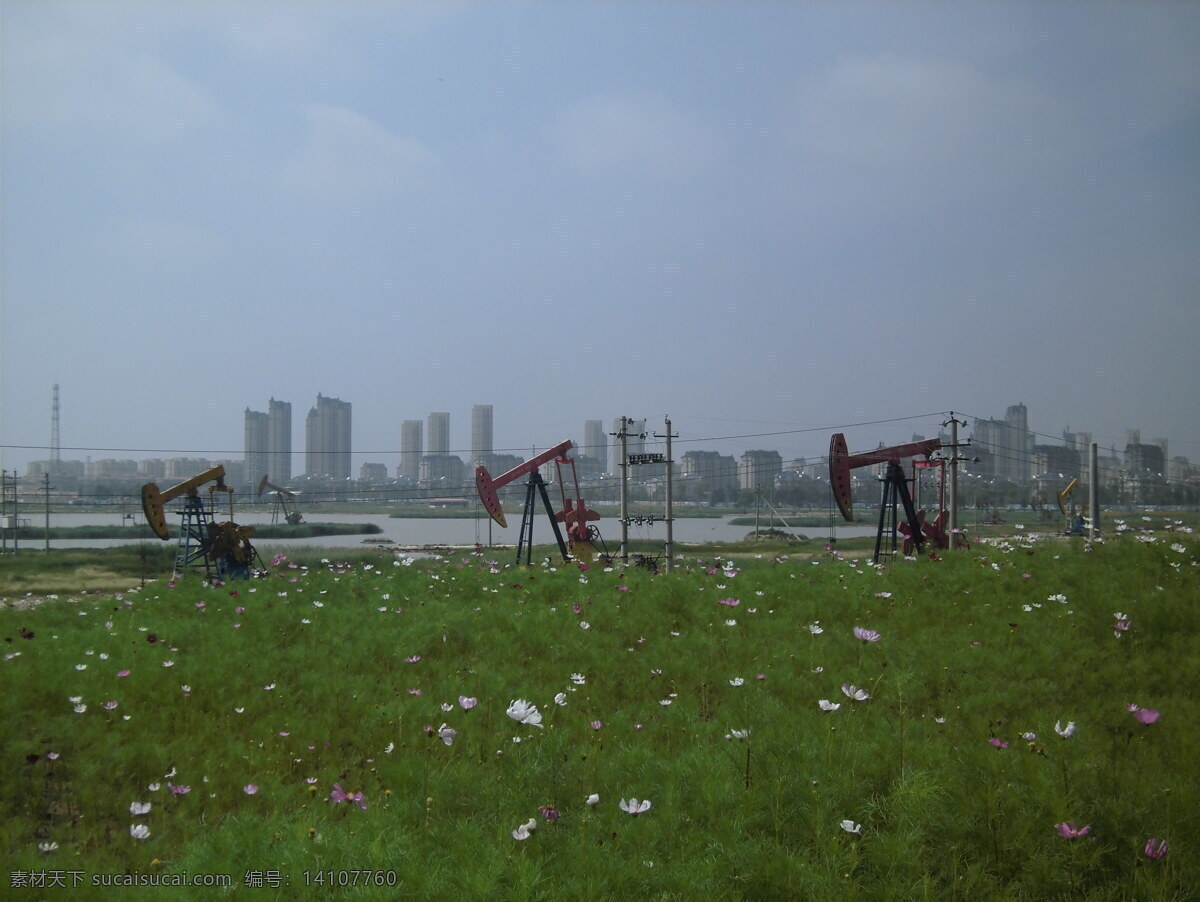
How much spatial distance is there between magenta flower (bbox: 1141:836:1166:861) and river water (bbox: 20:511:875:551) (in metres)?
16.5

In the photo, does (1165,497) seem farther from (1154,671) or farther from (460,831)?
(460,831)

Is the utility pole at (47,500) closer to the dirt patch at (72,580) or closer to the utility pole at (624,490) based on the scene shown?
the dirt patch at (72,580)

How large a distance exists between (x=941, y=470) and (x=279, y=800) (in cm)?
1976

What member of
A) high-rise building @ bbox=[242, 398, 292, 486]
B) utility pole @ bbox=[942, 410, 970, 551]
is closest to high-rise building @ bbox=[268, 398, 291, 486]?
high-rise building @ bbox=[242, 398, 292, 486]

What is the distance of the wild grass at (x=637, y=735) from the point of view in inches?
125

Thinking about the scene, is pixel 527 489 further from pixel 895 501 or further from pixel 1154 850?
pixel 1154 850

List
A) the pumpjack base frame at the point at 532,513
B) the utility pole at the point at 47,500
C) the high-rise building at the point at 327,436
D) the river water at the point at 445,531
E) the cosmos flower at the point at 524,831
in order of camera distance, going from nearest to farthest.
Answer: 1. the cosmos flower at the point at 524,831
2. the pumpjack base frame at the point at 532,513
3. the river water at the point at 445,531
4. the utility pole at the point at 47,500
5. the high-rise building at the point at 327,436

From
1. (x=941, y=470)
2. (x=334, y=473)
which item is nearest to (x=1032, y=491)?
(x=941, y=470)

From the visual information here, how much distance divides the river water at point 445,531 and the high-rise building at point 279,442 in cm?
407

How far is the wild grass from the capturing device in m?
3.17

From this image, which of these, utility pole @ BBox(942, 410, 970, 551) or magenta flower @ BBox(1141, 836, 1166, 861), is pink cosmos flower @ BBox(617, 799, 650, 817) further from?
utility pole @ BBox(942, 410, 970, 551)

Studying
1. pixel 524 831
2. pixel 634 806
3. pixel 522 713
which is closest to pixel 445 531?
pixel 522 713

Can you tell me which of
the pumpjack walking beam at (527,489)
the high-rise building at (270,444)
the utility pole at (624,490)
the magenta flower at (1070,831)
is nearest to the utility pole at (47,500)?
the high-rise building at (270,444)

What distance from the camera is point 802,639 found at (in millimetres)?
7020
